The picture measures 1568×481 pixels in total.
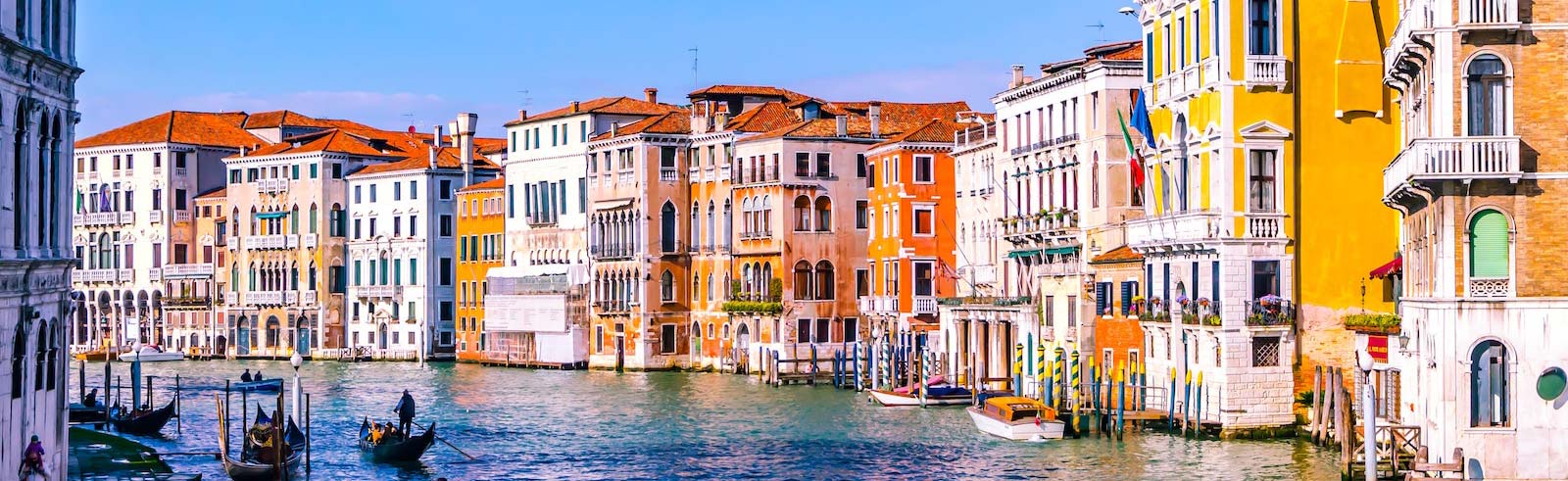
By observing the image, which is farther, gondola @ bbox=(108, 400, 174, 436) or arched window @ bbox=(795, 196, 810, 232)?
arched window @ bbox=(795, 196, 810, 232)

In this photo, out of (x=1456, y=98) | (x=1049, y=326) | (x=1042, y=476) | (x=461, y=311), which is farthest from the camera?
(x=461, y=311)

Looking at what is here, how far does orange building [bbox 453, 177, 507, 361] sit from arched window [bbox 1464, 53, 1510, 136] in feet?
188

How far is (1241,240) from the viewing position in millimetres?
33688

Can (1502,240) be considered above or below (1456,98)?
below

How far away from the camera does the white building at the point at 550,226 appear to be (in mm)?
72250

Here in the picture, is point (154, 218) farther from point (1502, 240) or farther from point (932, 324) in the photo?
point (1502, 240)

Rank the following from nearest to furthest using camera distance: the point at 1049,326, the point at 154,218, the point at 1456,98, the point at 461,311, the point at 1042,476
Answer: the point at 1456,98
the point at 1042,476
the point at 1049,326
the point at 461,311
the point at 154,218

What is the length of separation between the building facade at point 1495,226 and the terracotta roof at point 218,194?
7179 cm

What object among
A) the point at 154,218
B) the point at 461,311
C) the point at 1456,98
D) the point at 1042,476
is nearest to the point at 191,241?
the point at 154,218

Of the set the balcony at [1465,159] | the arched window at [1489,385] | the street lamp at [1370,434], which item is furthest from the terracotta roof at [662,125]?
the arched window at [1489,385]

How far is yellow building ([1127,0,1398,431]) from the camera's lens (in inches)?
1307

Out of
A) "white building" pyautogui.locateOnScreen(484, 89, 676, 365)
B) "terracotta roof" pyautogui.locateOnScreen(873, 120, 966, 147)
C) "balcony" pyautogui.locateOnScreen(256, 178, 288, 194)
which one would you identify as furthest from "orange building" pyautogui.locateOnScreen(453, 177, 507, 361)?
"terracotta roof" pyautogui.locateOnScreen(873, 120, 966, 147)

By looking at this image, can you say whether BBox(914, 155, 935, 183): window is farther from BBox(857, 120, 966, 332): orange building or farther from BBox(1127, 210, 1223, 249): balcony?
BBox(1127, 210, 1223, 249): balcony

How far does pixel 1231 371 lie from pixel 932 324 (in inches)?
881
